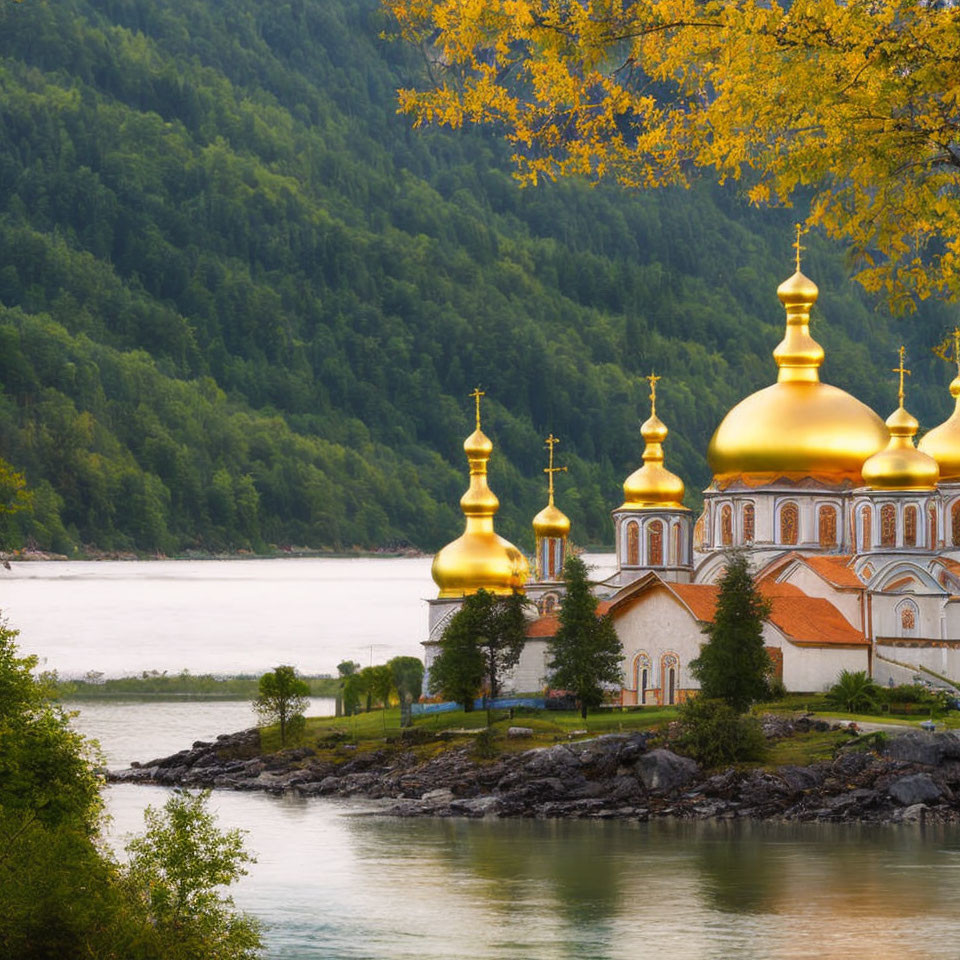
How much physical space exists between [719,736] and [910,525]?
7570 millimetres

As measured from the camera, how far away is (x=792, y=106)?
9.78 m

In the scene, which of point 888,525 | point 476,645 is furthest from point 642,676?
point 888,525

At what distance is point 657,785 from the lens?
35.4 metres

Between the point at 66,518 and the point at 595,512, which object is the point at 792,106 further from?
the point at 595,512

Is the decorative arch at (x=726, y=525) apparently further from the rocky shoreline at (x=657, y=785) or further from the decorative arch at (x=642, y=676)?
the rocky shoreline at (x=657, y=785)

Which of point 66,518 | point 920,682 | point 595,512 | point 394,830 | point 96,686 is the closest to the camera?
point 394,830

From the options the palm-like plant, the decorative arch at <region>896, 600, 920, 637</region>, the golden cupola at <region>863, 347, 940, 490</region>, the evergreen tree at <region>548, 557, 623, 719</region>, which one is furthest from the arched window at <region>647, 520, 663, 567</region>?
the palm-like plant

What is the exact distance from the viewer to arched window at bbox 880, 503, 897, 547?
40938 millimetres

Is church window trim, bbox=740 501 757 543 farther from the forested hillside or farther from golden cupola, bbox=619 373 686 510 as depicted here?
the forested hillside

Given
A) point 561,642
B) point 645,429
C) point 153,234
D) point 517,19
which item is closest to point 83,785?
point 517,19

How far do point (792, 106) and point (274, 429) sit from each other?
112758mm

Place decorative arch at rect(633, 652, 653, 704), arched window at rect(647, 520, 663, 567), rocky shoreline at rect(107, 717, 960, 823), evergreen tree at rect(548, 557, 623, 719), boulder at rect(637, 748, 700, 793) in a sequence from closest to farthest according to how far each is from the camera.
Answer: rocky shoreline at rect(107, 717, 960, 823) → boulder at rect(637, 748, 700, 793) → evergreen tree at rect(548, 557, 623, 719) → decorative arch at rect(633, 652, 653, 704) → arched window at rect(647, 520, 663, 567)

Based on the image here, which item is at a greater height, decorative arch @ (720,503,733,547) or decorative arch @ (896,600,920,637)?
decorative arch @ (720,503,733,547)

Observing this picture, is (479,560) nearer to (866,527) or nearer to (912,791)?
(866,527)
